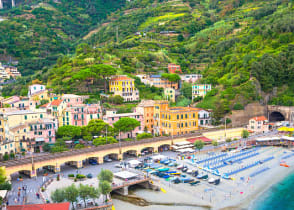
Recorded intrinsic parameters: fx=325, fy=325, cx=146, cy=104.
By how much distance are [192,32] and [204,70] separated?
4041 centimetres

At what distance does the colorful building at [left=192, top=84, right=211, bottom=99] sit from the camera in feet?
281

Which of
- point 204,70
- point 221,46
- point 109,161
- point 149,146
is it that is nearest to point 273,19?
point 221,46

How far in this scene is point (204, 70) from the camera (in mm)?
104562

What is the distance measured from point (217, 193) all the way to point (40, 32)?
422ft

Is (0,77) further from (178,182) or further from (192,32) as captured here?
(178,182)

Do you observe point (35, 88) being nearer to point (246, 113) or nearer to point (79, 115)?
point (79, 115)

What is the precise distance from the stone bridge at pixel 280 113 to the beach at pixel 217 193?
32.9 metres

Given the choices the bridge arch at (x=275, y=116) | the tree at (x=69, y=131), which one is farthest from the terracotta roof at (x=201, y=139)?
the bridge arch at (x=275, y=116)

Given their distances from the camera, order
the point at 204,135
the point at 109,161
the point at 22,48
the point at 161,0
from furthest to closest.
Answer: the point at 161,0 → the point at 22,48 → the point at 204,135 → the point at 109,161

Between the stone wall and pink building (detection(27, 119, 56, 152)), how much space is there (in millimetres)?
40571

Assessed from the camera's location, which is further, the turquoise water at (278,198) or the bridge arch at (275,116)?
the bridge arch at (275,116)

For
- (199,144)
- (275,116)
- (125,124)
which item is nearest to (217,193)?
(199,144)

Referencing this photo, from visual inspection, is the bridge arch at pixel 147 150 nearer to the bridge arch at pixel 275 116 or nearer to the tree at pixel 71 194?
the tree at pixel 71 194

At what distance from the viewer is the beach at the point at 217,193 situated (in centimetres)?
3800
